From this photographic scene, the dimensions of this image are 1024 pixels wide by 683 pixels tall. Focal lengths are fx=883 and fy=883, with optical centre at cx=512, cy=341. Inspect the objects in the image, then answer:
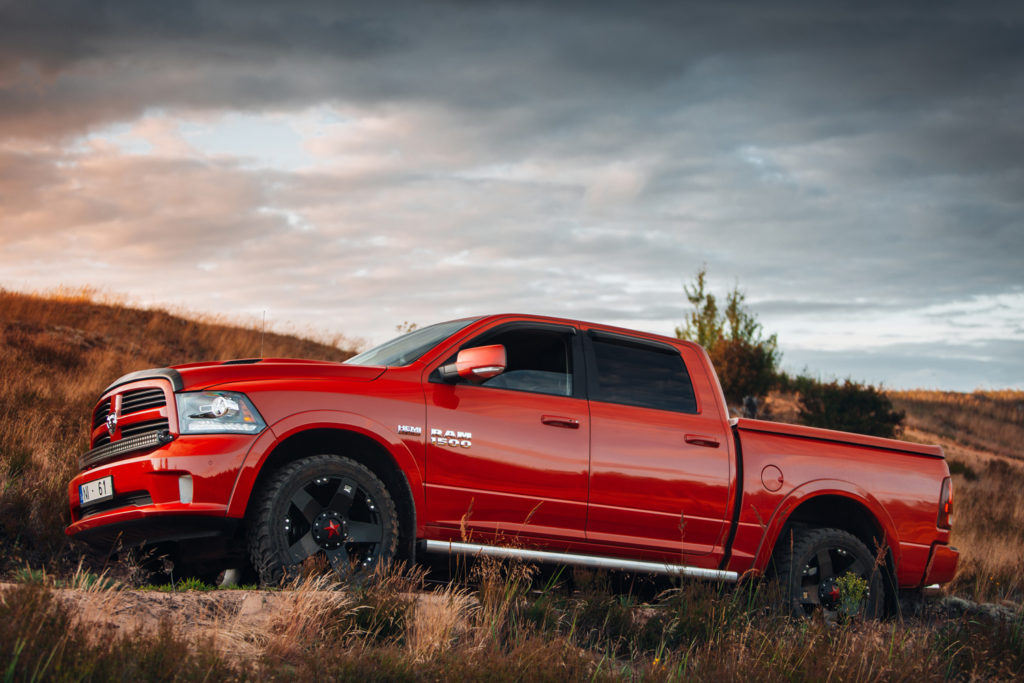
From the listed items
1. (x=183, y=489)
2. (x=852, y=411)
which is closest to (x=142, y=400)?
(x=183, y=489)

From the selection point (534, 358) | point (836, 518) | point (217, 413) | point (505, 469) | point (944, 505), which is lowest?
point (836, 518)

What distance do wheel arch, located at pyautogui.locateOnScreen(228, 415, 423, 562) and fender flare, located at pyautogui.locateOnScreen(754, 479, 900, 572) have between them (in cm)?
268

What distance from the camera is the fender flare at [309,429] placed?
16.6ft

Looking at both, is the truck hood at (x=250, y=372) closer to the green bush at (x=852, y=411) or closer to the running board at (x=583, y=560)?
the running board at (x=583, y=560)

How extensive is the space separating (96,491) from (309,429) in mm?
1368

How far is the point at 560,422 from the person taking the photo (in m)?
5.88

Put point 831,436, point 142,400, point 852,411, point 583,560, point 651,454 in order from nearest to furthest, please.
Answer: point 142,400 → point 583,560 → point 651,454 → point 831,436 → point 852,411

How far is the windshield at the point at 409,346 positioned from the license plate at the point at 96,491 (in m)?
1.66

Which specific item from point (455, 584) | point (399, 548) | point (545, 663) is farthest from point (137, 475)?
point (545, 663)

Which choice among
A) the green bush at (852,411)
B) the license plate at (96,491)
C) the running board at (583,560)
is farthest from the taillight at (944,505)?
the green bush at (852,411)

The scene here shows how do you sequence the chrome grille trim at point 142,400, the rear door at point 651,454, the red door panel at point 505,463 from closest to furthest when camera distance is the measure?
the chrome grille trim at point 142,400
the red door panel at point 505,463
the rear door at point 651,454

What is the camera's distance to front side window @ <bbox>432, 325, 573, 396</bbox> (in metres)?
6.00

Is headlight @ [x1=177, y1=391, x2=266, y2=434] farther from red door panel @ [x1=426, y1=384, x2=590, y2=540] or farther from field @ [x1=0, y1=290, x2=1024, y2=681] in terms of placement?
red door panel @ [x1=426, y1=384, x2=590, y2=540]

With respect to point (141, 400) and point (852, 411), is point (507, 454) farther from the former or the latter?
point (852, 411)
